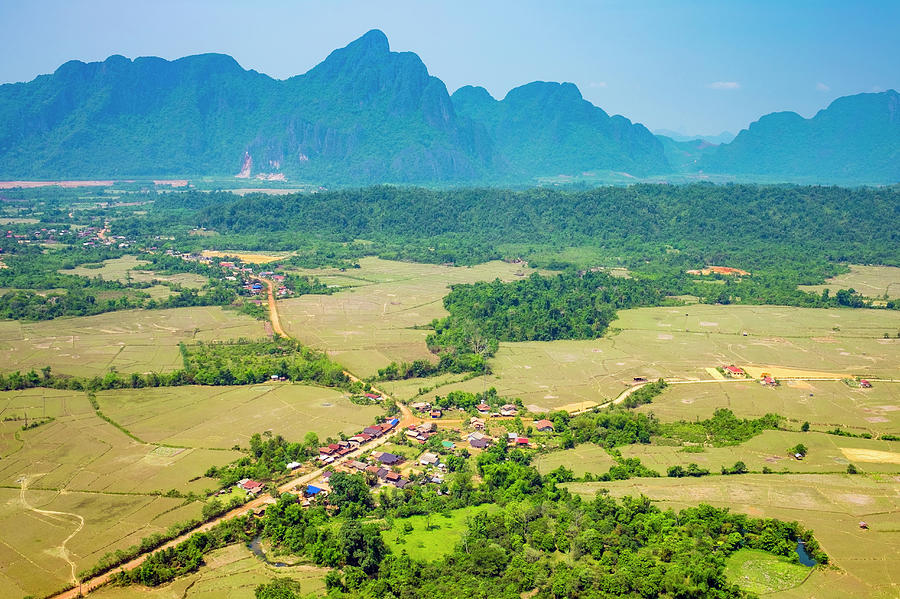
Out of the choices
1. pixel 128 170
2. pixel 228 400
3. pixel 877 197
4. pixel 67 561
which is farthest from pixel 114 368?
pixel 128 170

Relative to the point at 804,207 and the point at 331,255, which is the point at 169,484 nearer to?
the point at 331,255

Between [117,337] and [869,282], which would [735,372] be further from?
[117,337]

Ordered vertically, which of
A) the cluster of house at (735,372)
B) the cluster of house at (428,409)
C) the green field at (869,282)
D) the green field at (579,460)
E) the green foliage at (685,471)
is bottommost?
the green field at (579,460)

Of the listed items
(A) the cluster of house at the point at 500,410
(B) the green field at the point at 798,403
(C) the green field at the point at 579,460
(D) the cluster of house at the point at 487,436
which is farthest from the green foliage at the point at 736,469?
(A) the cluster of house at the point at 500,410

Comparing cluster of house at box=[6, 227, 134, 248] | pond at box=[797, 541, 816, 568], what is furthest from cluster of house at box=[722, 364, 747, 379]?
cluster of house at box=[6, 227, 134, 248]

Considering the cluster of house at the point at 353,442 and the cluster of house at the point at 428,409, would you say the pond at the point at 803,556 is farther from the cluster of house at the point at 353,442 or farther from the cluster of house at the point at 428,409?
the cluster of house at the point at 353,442
